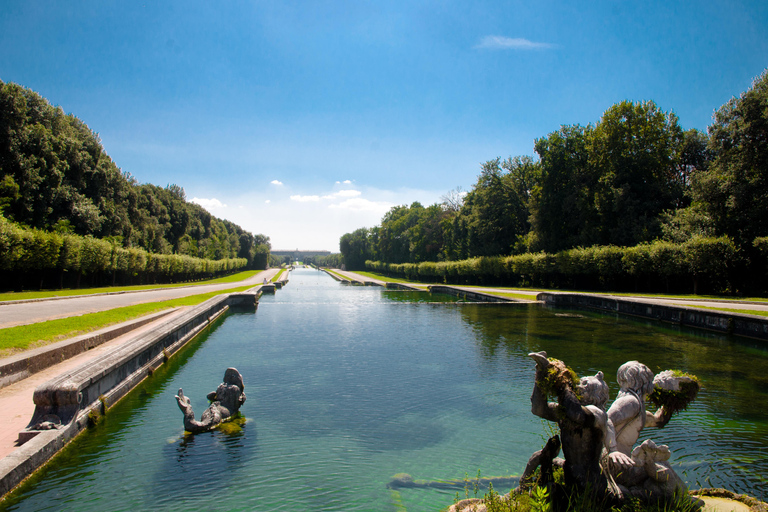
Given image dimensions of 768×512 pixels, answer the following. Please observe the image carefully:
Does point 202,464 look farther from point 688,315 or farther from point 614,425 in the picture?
point 688,315

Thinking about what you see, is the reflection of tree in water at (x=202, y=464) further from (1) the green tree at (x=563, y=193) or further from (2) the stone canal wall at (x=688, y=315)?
(1) the green tree at (x=563, y=193)

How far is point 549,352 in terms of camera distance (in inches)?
445

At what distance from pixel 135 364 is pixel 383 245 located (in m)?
88.6

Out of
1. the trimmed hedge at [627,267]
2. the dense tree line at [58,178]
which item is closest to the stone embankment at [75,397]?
the trimmed hedge at [627,267]

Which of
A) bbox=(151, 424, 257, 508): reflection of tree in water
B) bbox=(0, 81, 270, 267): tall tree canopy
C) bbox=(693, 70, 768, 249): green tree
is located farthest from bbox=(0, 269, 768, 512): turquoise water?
bbox=(0, 81, 270, 267): tall tree canopy

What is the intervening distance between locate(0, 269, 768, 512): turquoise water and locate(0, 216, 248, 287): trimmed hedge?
18.2m

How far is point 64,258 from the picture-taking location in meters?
27.8

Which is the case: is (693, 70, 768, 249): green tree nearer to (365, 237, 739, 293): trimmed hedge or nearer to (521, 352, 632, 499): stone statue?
(365, 237, 739, 293): trimmed hedge

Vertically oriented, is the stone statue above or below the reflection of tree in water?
above

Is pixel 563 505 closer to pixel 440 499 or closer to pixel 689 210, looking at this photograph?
pixel 440 499

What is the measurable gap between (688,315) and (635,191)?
21139 millimetres

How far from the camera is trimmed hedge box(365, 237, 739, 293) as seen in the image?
23.2 metres

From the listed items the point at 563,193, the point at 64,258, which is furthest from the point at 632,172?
the point at 64,258

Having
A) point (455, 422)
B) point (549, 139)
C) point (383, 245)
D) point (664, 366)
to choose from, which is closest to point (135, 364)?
point (455, 422)
